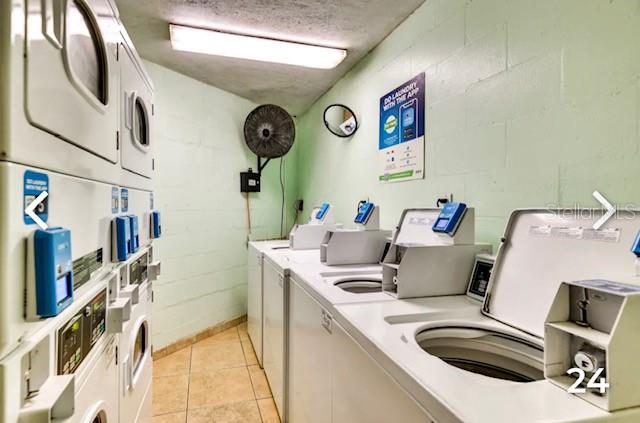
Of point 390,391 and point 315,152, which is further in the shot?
point 315,152

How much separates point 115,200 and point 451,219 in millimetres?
1376

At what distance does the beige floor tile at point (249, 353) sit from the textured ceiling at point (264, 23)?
2765mm

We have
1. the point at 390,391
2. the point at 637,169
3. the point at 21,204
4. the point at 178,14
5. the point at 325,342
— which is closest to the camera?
the point at 21,204

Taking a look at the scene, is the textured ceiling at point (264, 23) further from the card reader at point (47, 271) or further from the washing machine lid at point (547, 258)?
the card reader at point (47, 271)

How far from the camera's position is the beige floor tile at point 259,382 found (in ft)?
8.52

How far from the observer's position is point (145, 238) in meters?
1.74

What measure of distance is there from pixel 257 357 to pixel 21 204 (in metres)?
2.90

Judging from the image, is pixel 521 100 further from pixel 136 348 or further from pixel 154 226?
pixel 136 348

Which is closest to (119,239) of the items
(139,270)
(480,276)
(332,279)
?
(139,270)

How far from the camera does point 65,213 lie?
0.77 metres

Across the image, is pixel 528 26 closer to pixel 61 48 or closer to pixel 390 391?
pixel 390 391

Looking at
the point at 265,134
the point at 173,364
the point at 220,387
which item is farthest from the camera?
the point at 265,134

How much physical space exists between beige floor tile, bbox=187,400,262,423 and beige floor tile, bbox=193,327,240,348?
118cm

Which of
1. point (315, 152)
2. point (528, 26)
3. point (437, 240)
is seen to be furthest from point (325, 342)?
point (315, 152)
